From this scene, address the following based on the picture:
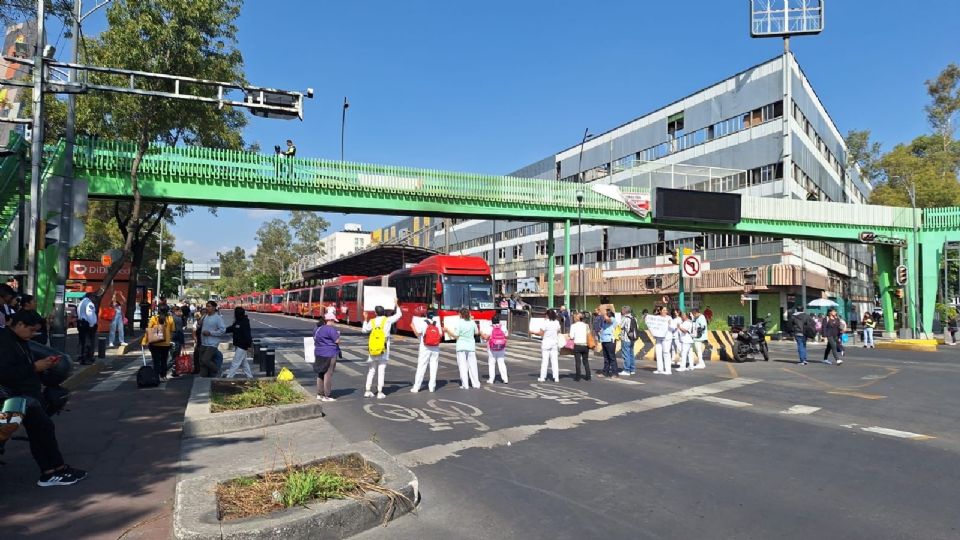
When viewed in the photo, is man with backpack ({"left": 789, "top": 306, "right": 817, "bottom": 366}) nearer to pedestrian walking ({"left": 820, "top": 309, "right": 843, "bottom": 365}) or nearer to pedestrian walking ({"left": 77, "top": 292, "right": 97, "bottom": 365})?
pedestrian walking ({"left": 820, "top": 309, "right": 843, "bottom": 365})

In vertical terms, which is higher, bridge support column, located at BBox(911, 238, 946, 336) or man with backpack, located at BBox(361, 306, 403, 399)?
bridge support column, located at BBox(911, 238, 946, 336)

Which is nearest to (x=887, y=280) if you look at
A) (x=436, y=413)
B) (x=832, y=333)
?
(x=832, y=333)

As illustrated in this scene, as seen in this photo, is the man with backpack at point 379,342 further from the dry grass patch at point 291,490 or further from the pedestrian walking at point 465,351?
the dry grass patch at point 291,490

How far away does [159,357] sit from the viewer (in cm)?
1298

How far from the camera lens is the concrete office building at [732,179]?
1511 inches

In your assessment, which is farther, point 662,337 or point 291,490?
point 662,337

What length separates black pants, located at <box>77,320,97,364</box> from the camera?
14727mm

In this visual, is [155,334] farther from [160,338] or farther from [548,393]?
[548,393]

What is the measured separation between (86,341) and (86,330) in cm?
27

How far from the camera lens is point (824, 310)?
1576 inches

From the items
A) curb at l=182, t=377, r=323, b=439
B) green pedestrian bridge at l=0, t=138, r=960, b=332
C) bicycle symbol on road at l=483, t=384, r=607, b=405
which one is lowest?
bicycle symbol on road at l=483, t=384, r=607, b=405

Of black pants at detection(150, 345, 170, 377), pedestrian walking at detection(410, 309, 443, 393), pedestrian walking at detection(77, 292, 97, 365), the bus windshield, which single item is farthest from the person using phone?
the bus windshield

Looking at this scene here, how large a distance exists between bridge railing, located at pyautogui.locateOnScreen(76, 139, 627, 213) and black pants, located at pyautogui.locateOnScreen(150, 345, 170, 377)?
1077cm

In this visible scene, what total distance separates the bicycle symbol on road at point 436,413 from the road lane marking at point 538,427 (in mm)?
549
